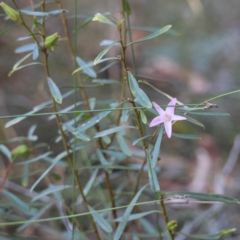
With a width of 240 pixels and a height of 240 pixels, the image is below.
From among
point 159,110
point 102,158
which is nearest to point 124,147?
point 102,158

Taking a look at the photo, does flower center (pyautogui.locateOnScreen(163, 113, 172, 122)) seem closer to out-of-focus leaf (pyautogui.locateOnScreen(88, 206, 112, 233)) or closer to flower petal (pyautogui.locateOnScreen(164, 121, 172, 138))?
flower petal (pyautogui.locateOnScreen(164, 121, 172, 138))

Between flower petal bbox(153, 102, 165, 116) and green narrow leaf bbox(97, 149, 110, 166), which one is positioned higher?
flower petal bbox(153, 102, 165, 116)

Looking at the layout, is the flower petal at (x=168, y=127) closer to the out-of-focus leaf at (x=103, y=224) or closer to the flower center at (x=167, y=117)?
the flower center at (x=167, y=117)

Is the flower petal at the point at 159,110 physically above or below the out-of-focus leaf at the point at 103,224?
above

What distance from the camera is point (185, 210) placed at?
109 centimetres

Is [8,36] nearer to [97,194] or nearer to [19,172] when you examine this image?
[19,172]

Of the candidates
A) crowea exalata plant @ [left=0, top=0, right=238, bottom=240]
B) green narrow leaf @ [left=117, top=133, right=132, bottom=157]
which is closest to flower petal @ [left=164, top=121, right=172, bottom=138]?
crowea exalata plant @ [left=0, top=0, right=238, bottom=240]

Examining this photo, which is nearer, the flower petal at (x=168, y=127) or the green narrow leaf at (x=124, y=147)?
the flower petal at (x=168, y=127)

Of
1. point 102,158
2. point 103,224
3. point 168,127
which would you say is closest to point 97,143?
point 102,158

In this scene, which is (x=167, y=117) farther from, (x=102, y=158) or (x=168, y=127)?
(x=102, y=158)

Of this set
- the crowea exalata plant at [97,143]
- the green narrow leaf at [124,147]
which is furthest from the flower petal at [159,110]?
the green narrow leaf at [124,147]

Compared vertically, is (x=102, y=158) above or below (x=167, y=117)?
below

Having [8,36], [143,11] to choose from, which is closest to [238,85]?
[143,11]

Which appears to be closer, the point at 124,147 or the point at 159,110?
the point at 159,110
